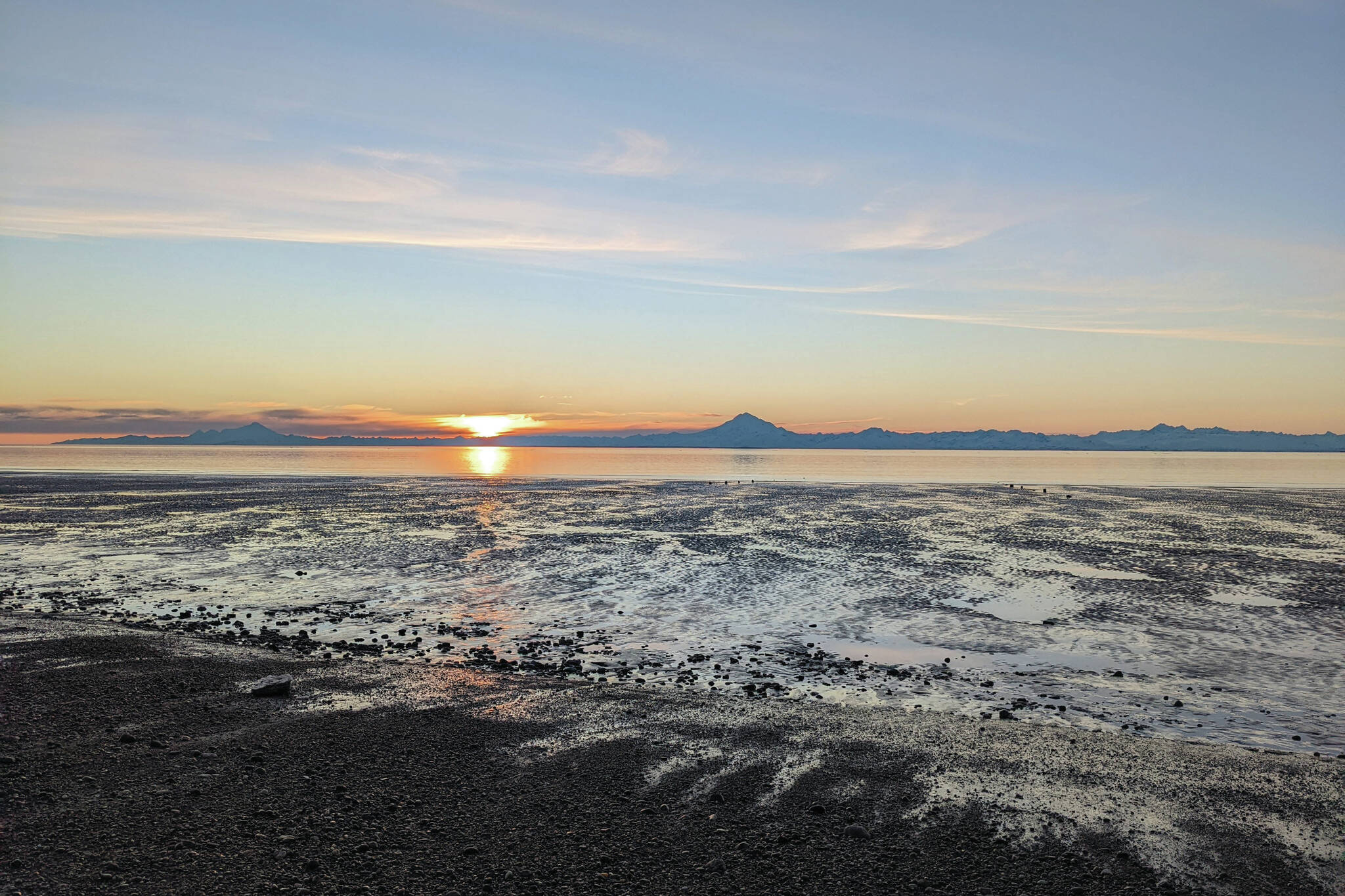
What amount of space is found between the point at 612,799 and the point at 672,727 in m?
2.95

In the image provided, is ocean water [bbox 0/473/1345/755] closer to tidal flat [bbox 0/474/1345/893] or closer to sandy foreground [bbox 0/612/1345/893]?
tidal flat [bbox 0/474/1345/893]

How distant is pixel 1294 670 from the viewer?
56.4 feet

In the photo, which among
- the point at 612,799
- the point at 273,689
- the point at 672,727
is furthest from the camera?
the point at 273,689

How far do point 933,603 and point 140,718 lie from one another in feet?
72.4

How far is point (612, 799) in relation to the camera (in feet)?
32.4

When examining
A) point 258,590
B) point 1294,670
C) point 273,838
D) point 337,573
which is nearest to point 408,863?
point 273,838

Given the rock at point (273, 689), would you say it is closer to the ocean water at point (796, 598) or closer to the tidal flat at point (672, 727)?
the tidal flat at point (672, 727)

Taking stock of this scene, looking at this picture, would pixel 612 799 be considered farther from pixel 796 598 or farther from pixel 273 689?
pixel 796 598

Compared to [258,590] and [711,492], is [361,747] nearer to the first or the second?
[258,590]

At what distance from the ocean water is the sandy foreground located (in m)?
2.34

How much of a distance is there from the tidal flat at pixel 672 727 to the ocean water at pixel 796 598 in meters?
0.19

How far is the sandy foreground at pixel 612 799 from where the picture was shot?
8117 millimetres

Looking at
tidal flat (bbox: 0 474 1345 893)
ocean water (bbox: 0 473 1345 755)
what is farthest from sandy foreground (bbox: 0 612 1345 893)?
ocean water (bbox: 0 473 1345 755)

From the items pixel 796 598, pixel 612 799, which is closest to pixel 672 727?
pixel 612 799
